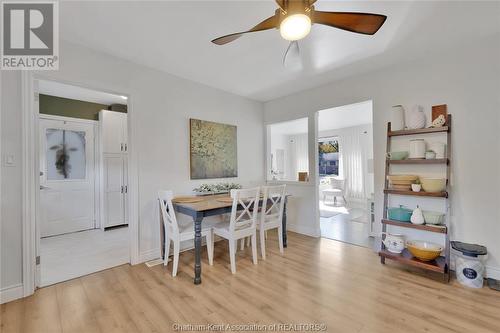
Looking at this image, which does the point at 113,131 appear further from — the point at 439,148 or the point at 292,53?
the point at 439,148

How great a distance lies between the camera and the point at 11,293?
1.99 metres

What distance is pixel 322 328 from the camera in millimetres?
1630

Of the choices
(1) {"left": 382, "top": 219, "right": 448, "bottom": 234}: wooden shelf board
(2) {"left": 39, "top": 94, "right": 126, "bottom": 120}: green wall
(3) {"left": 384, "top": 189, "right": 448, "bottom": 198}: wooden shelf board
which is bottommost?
(1) {"left": 382, "top": 219, "right": 448, "bottom": 234}: wooden shelf board

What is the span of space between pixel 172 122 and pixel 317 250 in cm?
276

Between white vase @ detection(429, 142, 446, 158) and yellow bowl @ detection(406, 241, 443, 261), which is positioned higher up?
white vase @ detection(429, 142, 446, 158)

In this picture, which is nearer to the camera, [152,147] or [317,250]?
[152,147]

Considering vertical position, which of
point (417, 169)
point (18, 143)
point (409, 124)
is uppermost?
point (409, 124)

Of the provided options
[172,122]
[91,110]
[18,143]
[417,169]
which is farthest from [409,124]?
[91,110]

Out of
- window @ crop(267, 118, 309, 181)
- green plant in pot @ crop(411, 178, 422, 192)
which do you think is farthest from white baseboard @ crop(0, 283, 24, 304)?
window @ crop(267, 118, 309, 181)

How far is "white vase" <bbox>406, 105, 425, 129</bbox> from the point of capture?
8.49 ft

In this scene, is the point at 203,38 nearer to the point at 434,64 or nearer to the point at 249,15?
the point at 249,15

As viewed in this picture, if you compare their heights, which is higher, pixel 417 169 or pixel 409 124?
pixel 409 124

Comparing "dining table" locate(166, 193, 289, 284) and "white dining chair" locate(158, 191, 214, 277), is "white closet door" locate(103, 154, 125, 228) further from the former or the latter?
"dining table" locate(166, 193, 289, 284)

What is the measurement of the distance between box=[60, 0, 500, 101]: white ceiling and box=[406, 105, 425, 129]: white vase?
0.64 metres
